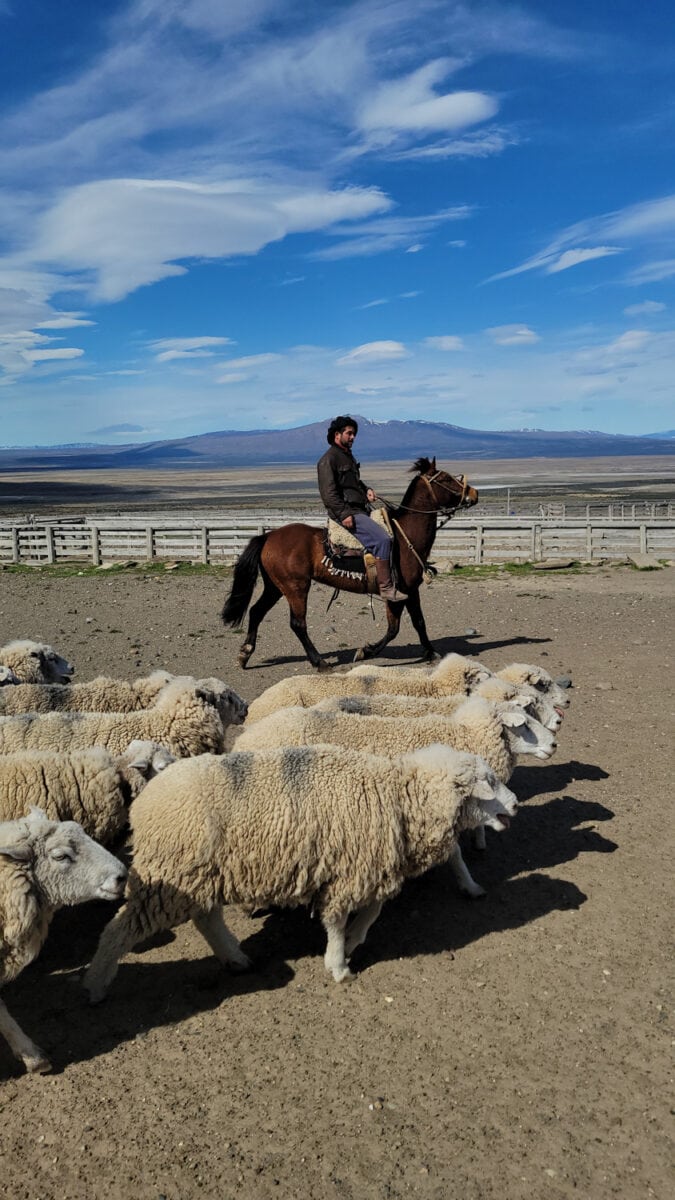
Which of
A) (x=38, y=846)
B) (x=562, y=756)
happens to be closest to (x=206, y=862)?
(x=38, y=846)

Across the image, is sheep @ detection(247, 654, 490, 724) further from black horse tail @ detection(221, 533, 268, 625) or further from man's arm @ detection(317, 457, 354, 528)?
black horse tail @ detection(221, 533, 268, 625)

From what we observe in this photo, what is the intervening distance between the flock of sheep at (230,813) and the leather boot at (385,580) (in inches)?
212

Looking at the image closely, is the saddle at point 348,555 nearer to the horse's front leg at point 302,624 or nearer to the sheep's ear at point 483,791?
the horse's front leg at point 302,624

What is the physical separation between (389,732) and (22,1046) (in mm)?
3104

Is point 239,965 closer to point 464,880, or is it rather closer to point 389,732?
point 464,880

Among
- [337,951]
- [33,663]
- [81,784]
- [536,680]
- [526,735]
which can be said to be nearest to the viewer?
[337,951]

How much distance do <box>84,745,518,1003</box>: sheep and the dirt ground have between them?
33 cm

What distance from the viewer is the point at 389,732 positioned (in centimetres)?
637

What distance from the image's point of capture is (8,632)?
14562mm

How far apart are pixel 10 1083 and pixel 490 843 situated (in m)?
3.86

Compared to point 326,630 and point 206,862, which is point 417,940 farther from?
point 326,630

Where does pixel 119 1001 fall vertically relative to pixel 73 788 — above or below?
below

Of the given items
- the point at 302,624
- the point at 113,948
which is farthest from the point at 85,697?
the point at 302,624

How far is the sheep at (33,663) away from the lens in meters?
8.94
